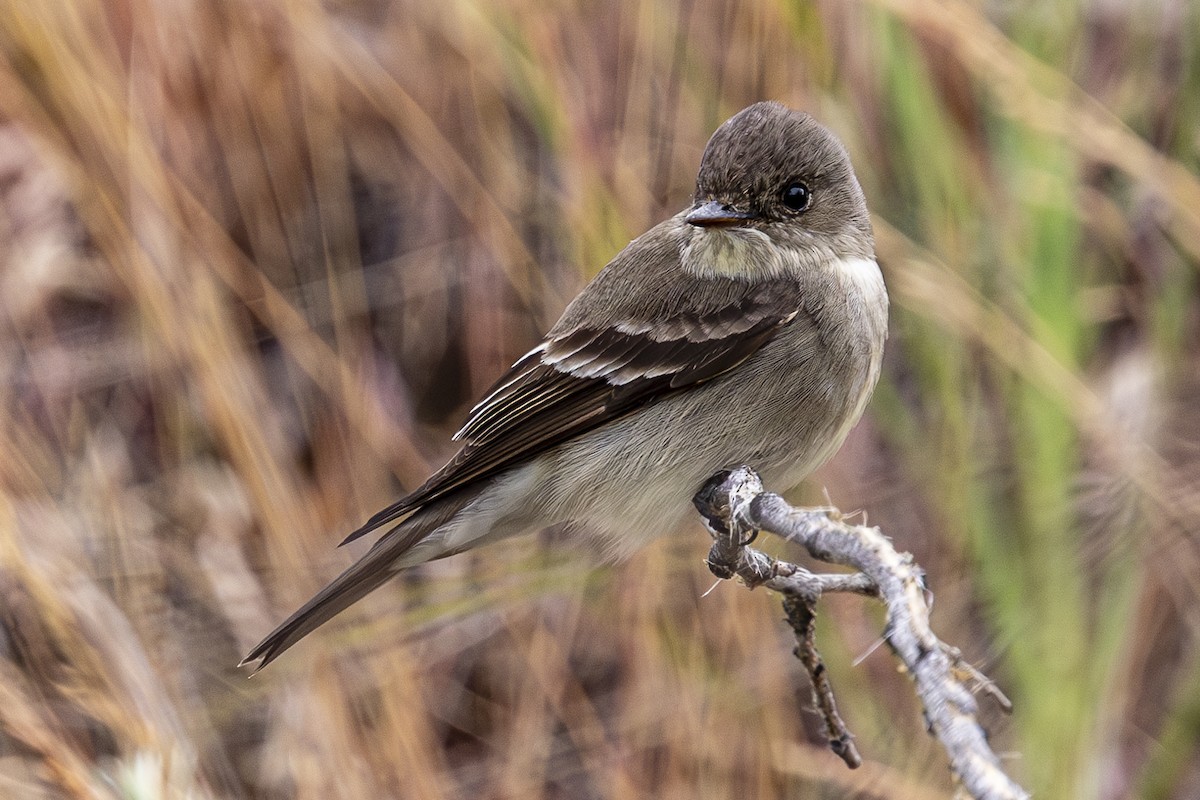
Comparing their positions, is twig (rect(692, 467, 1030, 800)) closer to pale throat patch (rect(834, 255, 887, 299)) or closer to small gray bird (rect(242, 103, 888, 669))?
small gray bird (rect(242, 103, 888, 669))

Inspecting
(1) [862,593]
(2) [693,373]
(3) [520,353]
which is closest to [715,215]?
(2) [693,373]

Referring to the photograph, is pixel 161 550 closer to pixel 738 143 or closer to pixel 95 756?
pixel 95 756

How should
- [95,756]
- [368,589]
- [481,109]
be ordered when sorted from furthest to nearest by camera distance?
[481,109] < [95,756] < [368,589]

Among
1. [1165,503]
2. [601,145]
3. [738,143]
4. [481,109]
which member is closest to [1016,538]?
[1165,503]

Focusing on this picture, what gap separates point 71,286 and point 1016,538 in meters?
2.57

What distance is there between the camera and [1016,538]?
2791mm

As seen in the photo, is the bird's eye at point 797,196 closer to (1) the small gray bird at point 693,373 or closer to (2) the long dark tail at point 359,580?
(1) the small gray bird at point 693,373

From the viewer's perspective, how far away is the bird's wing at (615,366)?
2459 mm

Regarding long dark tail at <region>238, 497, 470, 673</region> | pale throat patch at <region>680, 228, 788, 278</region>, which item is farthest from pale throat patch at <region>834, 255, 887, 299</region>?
long dark tail at <region>238, 497, 470, 673</region>

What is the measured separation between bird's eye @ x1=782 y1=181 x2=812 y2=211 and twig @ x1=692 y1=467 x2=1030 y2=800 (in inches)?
23.4

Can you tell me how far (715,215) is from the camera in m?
2.45

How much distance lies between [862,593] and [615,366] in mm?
1022

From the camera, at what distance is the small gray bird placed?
2398 mm

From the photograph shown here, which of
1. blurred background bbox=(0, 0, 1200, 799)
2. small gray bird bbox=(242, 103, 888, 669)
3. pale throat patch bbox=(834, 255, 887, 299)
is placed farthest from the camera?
blurred background bbox=(0, 0, 1200, 799)
